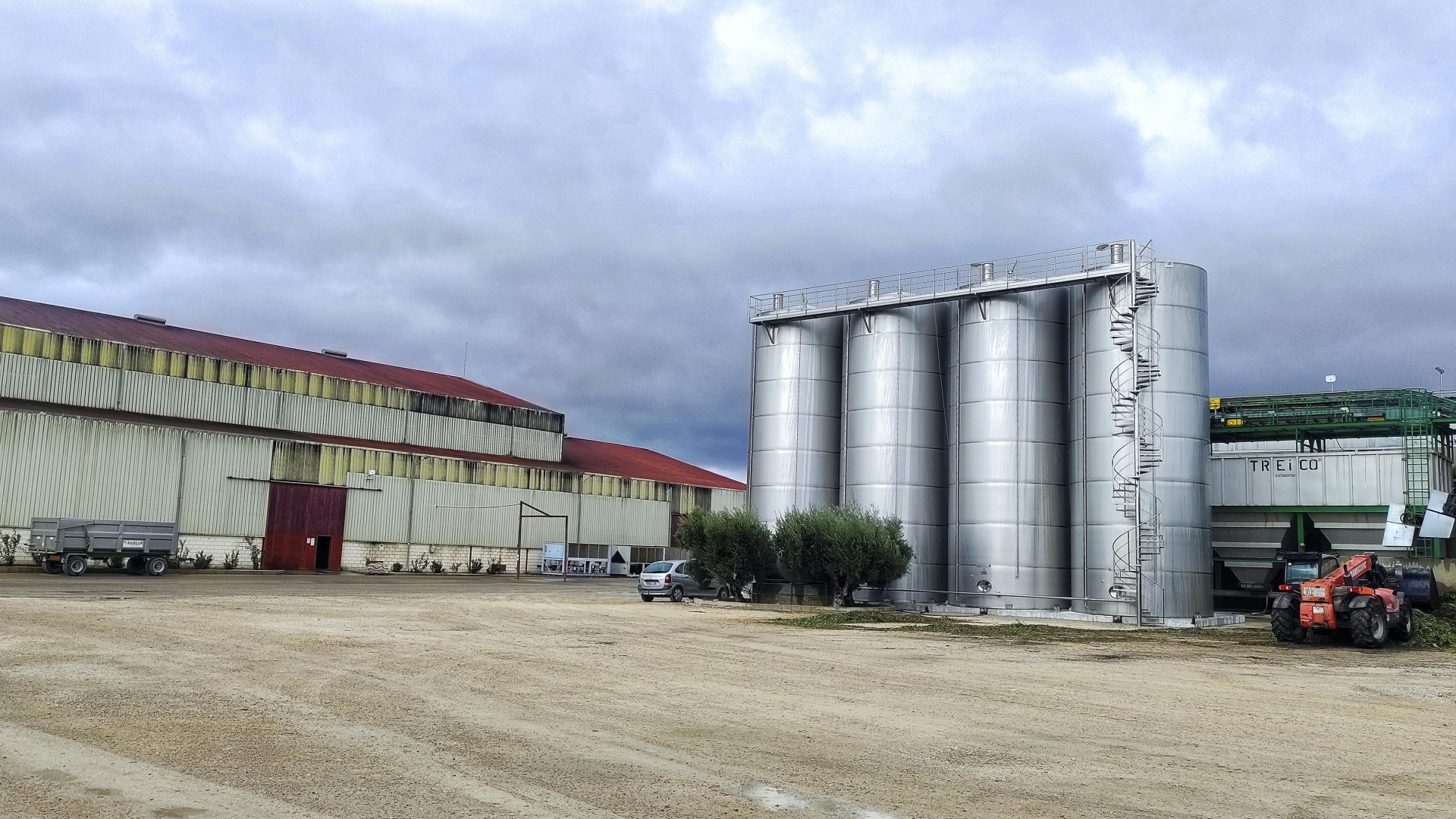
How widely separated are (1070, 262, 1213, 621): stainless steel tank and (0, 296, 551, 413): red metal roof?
46.9 m

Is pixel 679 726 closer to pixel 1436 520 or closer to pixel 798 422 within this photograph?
pixel 798 422

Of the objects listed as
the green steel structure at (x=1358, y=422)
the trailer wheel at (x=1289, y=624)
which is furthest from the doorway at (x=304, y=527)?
the trailer wheel at (x=1289, y=624)

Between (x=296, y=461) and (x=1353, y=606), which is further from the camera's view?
(x=296, y=461)

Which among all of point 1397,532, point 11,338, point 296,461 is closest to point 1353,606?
point 1397,532

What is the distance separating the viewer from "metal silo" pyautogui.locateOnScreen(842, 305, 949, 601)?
1767 inches

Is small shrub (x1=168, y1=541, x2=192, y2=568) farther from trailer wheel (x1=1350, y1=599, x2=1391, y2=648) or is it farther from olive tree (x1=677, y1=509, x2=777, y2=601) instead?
trailer wheel (x1=1350, y1=599, x2=1391, y2=648)

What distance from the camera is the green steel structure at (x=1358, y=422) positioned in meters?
43.0

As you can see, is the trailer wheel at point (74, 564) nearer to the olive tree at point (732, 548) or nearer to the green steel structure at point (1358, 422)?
the olive tree at point (732, 548)

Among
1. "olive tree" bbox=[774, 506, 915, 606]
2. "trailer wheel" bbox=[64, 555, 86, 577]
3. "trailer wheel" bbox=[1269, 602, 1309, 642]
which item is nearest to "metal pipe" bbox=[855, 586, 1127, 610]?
"olive tree" bbox=[774, 506, 915, 606]

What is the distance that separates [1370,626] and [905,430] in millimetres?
19835

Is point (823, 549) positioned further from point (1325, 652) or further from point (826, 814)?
point (826, 814)

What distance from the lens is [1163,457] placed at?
3947 centimetres

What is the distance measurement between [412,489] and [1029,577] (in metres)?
41.3

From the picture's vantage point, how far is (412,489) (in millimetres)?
69188
